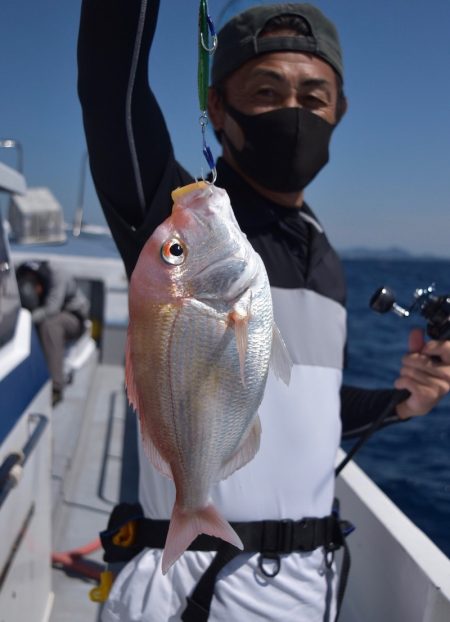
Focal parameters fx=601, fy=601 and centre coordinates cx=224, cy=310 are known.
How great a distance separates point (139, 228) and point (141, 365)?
522mm

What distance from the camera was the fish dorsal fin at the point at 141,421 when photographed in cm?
114

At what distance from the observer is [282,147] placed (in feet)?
5.99

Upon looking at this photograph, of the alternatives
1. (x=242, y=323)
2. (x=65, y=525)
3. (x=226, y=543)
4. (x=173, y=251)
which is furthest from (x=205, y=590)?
(x=65, y=525)

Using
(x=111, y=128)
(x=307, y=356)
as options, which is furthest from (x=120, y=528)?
(x=111, y=128)

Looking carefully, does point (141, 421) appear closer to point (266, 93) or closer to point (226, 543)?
point (226, 543)

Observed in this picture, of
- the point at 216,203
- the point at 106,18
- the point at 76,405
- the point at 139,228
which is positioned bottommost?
the point at 76,405

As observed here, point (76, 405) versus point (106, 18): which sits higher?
point (106, 18)

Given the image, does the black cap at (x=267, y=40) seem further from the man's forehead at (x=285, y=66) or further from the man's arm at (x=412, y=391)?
the man's arm at (x=412, y=391)

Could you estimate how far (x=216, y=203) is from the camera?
114 cm

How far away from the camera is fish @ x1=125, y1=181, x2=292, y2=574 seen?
1114 mm

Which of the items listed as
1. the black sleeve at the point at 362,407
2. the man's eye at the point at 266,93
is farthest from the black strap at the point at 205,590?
the man's eye at the point at 266,93

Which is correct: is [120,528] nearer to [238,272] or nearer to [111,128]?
[238,272]

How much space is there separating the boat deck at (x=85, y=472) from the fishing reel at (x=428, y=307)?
84.9 inches

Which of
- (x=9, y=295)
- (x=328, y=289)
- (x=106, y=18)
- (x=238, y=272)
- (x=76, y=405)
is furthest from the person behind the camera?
(x=76, y=405)
